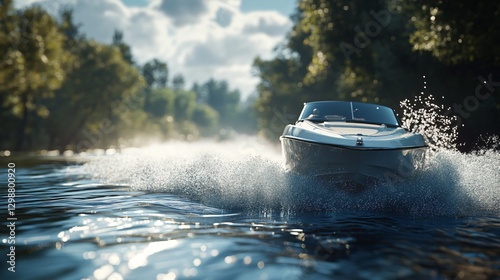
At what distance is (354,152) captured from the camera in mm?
8211

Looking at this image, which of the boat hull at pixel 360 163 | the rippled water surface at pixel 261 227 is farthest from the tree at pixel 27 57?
the boat hull at pixel 360 163

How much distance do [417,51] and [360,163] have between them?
49.9 feet

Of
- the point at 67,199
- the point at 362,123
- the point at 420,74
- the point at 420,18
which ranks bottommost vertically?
the point at 67,199

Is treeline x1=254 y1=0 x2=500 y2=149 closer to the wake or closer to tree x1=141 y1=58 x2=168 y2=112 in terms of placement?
the wake

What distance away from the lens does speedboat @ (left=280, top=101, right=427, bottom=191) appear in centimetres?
825

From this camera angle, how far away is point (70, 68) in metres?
52.8

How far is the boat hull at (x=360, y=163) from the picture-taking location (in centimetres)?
824

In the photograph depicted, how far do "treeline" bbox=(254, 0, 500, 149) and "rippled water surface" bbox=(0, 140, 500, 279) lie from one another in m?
5.58

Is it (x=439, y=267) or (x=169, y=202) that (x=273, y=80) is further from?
(x=439, y=267)

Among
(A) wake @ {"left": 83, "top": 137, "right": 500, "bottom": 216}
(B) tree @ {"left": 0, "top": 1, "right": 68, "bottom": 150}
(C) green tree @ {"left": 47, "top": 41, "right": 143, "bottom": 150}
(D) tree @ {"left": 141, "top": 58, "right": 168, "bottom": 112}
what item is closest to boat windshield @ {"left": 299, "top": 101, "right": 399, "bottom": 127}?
(A) wake @ {"left": 83, "top": 137, "right": 500, "bottom": 216}

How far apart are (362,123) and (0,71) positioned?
33.4m

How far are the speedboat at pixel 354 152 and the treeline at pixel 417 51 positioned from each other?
7527mm

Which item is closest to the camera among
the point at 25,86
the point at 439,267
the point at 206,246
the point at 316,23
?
the point at 439,267

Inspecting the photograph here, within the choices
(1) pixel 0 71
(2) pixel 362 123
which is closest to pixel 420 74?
(2) pixel 362 123
